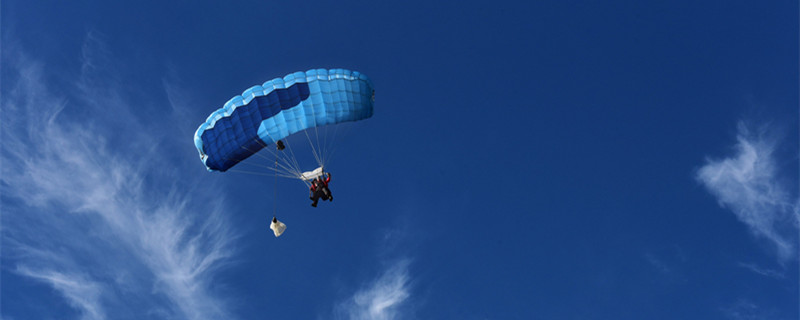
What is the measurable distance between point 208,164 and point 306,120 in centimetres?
578

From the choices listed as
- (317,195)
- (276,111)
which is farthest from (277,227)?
(276,111)

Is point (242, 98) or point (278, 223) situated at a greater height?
point (242, 98)

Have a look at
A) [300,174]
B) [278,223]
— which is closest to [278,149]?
[300,174]

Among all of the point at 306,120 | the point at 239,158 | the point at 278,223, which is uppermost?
the point at 306,120

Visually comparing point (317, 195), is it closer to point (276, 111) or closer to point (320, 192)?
point (320, 192)

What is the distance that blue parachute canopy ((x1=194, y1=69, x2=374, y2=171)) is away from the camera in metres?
34.3

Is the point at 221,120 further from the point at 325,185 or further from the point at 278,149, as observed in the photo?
the point at 325,185

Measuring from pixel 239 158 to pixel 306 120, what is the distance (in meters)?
4.23

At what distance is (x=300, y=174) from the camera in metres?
35.8

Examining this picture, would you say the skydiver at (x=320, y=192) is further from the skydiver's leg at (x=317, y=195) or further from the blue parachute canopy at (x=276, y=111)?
the blue parachute canopy at (x=276, y=111)

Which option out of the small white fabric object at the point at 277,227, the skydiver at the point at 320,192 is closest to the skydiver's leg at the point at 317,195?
the skydiver at the point at 320,192

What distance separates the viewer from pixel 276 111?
34.6 m

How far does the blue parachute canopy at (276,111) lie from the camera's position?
1350 inches

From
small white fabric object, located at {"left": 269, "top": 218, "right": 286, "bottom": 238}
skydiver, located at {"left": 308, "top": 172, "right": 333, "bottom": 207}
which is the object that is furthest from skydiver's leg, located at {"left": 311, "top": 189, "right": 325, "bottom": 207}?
small white fabric object, located at {"left": 269, "top": 218, "right": 286, "bottom": 238}
